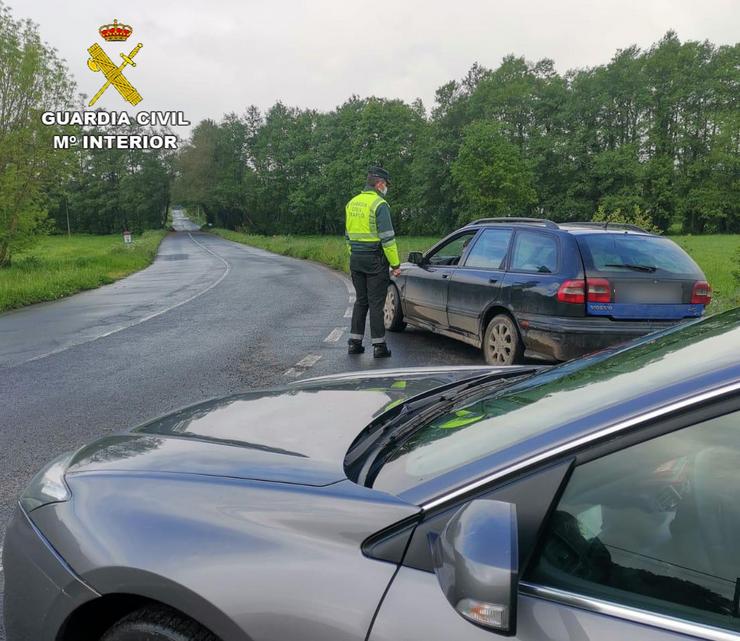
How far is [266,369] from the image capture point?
784 cm

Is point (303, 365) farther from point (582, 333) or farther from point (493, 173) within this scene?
point (493, 173)

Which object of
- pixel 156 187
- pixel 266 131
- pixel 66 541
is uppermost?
pixel 266 131

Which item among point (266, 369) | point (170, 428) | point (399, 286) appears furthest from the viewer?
point (399, 286)

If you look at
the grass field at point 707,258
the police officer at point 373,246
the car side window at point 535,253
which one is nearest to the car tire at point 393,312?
the police officer at point 373,246

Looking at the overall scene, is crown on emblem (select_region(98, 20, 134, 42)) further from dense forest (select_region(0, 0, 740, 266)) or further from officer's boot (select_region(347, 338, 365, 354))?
dense forest (select_region(0, 0, 740, 266))

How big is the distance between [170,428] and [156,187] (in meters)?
114

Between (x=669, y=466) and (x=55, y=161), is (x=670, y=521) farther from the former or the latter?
(x=55, y=161)

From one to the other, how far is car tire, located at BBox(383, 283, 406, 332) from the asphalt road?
26cm

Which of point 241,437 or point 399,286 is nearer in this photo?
point 241,437

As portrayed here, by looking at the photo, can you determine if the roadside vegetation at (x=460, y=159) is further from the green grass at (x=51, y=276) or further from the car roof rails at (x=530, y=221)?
the car roof rails at (x=530, y=221)

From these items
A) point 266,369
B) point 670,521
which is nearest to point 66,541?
point 670,521

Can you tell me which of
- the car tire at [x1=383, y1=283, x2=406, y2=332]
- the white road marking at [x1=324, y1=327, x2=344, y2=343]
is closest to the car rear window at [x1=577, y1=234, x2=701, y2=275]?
the car tire at [x1=383, y1=283, x2=406, y2=332]

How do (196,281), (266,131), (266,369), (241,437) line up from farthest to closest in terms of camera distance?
(266,131) < (196,281) < (266,369) < (241,437)

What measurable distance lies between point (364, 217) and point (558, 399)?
6.39 metres
